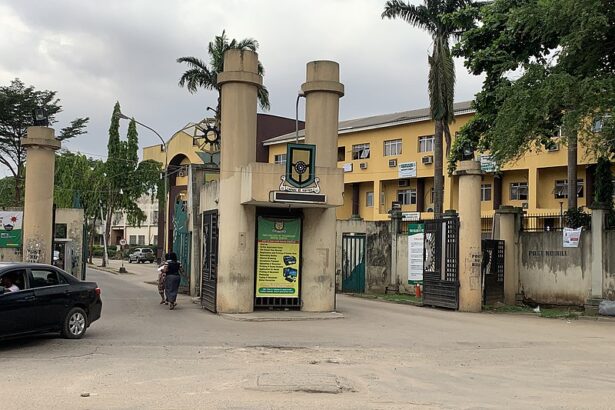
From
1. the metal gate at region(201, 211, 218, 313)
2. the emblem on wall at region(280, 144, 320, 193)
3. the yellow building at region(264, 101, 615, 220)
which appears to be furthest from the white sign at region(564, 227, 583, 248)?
the yellow building at region(264, 101, 615, 220)

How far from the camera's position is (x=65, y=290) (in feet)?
39.8

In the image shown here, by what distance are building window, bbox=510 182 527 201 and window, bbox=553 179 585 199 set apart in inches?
84.5

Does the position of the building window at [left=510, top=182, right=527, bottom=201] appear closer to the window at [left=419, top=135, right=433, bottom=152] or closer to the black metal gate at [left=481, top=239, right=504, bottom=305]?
the window at [left=419, top=135, right=433, bottom=152]

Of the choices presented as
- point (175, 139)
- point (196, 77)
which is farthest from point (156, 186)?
point (196, 77)

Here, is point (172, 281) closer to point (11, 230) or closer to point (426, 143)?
point (11, 230)

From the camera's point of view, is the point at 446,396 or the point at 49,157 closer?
the point at 446,396

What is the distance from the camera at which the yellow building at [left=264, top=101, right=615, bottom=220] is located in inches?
1588

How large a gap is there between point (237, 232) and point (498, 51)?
464 inches

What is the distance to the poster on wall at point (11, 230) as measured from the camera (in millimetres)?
24219

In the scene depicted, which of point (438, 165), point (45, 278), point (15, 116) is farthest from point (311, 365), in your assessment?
point (15, 116)

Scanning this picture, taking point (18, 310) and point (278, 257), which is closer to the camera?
point (18, 310)

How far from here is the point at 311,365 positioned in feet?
33.2

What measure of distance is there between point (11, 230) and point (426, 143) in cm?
2900

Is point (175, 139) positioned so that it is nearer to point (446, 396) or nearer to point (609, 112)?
point (609, 112)
